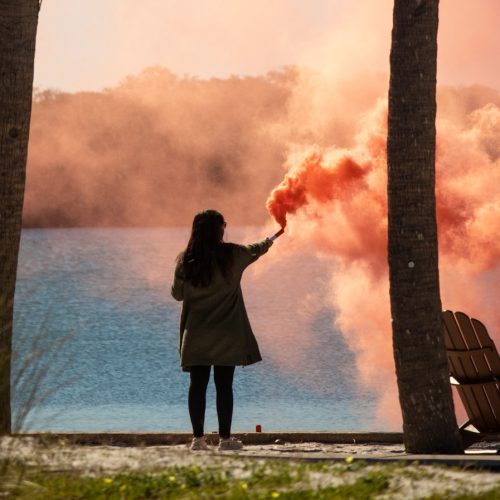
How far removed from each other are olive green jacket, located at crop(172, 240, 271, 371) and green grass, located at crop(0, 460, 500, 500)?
1538 mm

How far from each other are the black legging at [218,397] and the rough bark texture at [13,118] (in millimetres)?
1515

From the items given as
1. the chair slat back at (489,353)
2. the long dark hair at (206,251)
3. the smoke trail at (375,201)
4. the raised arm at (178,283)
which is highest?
the smoke trail at (375,201)

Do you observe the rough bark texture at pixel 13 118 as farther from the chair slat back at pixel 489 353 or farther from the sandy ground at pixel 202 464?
the chair slat back at pixel 489 353

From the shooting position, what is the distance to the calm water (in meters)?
15.8

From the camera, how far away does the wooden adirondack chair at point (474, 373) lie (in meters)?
11.6

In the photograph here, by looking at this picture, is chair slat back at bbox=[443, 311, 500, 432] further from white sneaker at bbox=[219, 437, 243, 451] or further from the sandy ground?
the sandy ground

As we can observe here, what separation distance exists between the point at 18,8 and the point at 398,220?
3.48 m

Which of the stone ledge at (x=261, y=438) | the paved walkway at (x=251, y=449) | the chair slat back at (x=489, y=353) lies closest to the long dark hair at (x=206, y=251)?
the paved walkway at (x=251, y=449)

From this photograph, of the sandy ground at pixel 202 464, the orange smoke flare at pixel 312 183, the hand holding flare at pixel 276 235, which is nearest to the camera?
the sandy ground at pixel 202 464

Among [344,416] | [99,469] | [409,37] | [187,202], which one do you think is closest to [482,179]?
[344,416]

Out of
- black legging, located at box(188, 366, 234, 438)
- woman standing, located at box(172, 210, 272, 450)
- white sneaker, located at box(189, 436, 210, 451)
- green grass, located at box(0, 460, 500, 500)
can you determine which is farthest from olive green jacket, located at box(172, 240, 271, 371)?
green grass, located at box(0, 460, 500, 500)

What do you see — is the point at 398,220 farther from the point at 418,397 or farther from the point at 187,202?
the point at 187,202

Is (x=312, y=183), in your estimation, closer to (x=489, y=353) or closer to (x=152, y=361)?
(x=489, y=353)

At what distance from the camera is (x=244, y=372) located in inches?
1507
